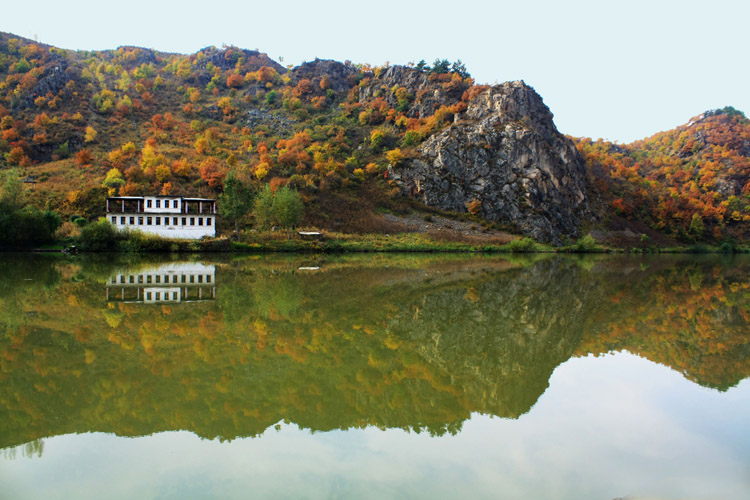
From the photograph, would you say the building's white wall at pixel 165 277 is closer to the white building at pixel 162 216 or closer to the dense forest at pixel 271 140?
the dense forest at pixel 271 140

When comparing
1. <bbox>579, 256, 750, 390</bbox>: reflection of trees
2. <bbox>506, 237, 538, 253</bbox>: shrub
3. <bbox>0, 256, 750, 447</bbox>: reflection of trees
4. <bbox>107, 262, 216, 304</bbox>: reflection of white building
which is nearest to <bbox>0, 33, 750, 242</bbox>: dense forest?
<bbox>506, 237, 538, 253</bbox>: shrub

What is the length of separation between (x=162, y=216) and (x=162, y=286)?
36.9 meters

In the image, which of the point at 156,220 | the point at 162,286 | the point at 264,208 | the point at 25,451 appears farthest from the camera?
the point at 264,208

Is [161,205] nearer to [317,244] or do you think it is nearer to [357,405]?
[317,244]

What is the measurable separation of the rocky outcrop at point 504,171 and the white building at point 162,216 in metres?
41.5

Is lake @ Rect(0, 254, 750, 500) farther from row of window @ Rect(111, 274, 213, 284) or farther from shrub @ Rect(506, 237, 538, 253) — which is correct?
shrub @ Rect(506, 237, 538, 253)

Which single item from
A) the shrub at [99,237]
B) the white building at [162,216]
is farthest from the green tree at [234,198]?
the shrub at [99,237]

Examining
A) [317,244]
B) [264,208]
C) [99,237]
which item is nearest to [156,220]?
[99,237]

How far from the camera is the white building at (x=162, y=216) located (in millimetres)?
53531

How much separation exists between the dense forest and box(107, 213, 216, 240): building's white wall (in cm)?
492

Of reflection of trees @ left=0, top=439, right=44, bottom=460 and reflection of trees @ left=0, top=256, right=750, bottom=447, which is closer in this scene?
reflection of trees @ left=0, top=439, right=44, bottom=460

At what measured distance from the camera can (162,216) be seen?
178 feet

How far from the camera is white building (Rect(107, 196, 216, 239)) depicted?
5353 centimetres

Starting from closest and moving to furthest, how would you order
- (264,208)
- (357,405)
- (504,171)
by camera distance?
(357,405)
(264,208)
(504,171)
